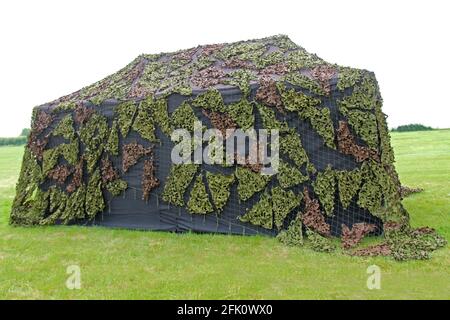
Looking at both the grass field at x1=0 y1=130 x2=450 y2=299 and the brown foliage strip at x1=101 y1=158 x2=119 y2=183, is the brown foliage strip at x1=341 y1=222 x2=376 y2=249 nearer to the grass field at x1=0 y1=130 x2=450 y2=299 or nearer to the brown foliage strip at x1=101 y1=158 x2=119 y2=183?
the grass field at x1=0 y1=130 x2=450 y2=299

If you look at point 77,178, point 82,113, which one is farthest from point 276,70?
point 77,178

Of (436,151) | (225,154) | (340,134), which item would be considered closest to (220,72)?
(225,154)

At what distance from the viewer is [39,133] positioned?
1006cm

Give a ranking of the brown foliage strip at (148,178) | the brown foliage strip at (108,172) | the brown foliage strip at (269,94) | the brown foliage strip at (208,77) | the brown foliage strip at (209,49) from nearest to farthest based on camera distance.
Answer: the brown foliage strip at (269,94), the brown foliage strip at (208,77), the brown foliage strip at (148,178), the brown foliage strip at (108,172), the brown foliage strip at (209,49)

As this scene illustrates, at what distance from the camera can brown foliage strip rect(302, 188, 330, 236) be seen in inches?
304

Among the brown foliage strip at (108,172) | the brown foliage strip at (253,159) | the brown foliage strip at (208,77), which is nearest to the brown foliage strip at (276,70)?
the brown foliage strip at (208,77)

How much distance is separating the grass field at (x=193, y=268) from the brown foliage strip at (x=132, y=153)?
1.24 metres

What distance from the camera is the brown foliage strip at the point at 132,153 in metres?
8.85

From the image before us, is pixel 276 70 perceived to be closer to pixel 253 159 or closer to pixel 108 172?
pixel 253 159

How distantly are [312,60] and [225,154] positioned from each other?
2237 mm

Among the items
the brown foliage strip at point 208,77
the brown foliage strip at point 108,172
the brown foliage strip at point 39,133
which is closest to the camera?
the brown foliage strip at point 208,77

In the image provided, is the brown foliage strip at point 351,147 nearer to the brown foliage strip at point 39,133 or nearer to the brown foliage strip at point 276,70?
the brown foliage strip at point 276,70

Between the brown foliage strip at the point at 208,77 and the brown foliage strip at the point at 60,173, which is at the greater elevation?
the brown foliage strip at the point at 208,77
